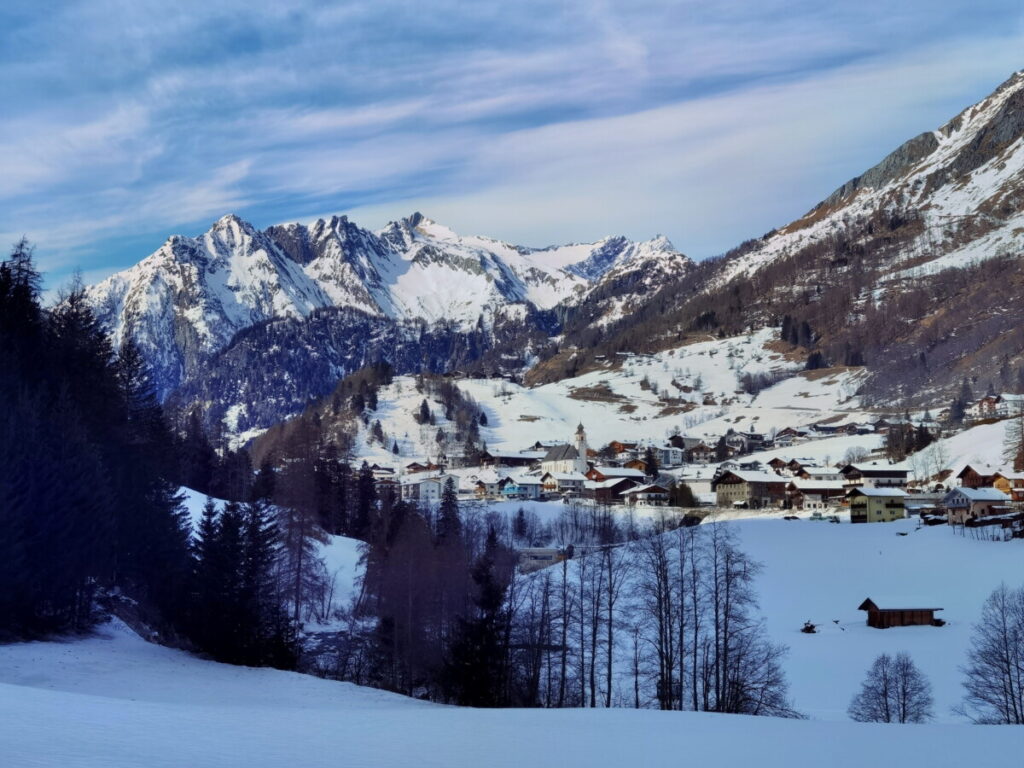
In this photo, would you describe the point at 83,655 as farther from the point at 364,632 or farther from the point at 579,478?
the point at 579,478

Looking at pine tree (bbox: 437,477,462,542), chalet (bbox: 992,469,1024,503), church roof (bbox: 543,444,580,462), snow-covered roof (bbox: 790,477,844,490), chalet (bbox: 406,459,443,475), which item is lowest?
pine tree (bbox: 437,477,462,542)

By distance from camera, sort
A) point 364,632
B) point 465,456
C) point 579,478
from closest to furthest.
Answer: point 364,632 < point 579,478 < point 465,456

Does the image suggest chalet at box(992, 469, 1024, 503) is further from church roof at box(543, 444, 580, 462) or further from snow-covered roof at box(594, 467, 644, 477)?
church roof at box(543, 444, 580, 462)

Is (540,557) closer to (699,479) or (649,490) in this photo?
(649,490)

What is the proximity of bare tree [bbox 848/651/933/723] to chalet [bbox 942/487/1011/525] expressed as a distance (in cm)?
5054

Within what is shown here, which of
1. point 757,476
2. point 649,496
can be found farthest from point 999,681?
point 649,496

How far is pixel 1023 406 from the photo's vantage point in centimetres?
13800

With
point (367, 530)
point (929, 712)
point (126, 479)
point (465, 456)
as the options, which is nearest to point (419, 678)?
point (126, 479)

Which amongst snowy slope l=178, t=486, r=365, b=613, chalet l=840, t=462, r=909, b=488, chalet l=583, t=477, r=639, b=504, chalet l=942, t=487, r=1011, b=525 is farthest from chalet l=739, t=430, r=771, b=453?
snowy slope l=178, t=486, r=365, b=613

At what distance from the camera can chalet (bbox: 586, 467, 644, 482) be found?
5728 inches

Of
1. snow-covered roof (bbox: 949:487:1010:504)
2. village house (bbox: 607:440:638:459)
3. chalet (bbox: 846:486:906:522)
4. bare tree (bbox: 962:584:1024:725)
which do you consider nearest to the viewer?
bare tree (bbox: 962:584:1024:725)

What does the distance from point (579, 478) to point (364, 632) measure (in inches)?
3799

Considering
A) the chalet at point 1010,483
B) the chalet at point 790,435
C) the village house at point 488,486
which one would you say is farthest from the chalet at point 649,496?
the chalet at point 790,435

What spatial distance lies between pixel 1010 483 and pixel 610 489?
174 feet
